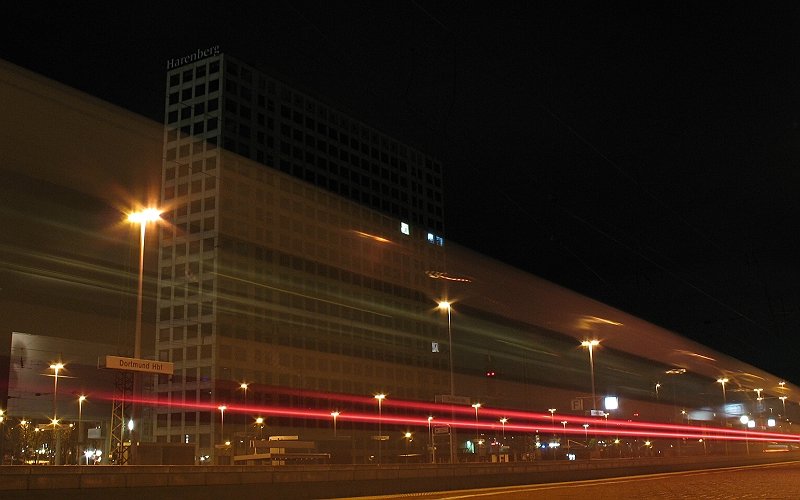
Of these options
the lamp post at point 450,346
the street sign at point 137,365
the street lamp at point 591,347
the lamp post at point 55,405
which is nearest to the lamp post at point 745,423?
the street lamp at point 591,347

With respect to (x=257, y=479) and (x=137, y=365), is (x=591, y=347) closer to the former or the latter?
(x=257, y=479)

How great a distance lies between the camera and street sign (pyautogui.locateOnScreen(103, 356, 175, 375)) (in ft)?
57.9

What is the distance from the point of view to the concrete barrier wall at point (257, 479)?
13500 millimetres

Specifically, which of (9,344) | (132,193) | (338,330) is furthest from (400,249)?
(9,344)

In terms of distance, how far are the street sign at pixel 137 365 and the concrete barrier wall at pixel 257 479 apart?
2.82 metres

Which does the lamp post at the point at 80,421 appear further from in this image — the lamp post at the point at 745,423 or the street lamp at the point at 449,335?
the lamp post at the point at 745,423

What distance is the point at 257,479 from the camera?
18.4m

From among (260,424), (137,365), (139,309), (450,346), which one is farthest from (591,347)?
(260,424)

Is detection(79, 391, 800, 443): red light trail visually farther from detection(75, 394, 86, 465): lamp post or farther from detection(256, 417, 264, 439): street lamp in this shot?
detection(256, 417, 264, 439): street lamp

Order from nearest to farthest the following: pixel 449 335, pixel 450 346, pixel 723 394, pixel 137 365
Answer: pixel 137 365, pixel 450 346, pixel 449 335, pixel 723 394

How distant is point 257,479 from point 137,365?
3.76 m

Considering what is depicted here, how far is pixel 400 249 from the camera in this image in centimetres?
3247

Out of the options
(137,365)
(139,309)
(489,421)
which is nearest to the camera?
(137,365)

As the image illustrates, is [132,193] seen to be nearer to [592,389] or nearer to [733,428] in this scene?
[592,389]
